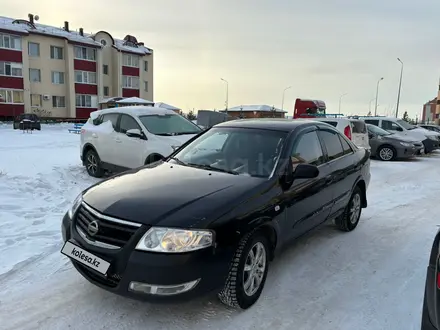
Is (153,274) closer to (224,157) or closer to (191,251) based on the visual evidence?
(191,251)

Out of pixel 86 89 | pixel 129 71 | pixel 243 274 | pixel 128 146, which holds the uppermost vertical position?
pixel 129 71

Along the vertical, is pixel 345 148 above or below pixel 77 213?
above

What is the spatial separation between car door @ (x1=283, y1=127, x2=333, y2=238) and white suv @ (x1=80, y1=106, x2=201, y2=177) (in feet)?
11.6

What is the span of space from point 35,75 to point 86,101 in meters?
5.92

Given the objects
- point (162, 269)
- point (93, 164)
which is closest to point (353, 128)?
point (93, 164)

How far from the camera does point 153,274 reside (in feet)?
8.54

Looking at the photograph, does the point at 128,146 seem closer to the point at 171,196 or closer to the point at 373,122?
the point at 171,196

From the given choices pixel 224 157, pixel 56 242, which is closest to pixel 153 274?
pixel 224 157

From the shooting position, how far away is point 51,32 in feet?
128

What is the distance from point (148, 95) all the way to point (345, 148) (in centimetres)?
4599

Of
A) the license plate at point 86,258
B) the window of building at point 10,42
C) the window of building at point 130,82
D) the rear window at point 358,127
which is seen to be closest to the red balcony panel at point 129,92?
the window of building at point 130,82

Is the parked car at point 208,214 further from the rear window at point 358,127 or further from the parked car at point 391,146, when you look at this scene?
the parked car at point 391,146

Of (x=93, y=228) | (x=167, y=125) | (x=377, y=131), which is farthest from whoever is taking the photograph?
(x=377, y=131)

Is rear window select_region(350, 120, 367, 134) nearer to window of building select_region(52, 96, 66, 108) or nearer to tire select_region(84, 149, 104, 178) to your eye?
tire select_region(84, 149, 104, 178)
